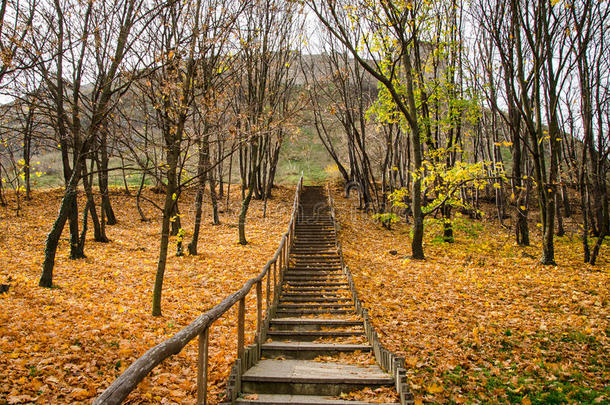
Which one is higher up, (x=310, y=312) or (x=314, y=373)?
(x=314, y=373)

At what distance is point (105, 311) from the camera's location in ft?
22.9

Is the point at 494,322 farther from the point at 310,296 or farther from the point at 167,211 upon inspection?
the point at 167,211

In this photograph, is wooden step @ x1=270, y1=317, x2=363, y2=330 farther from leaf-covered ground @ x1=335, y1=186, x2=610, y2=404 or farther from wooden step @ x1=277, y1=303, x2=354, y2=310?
wooden step @ x1=277, y1=303, x2=354, y2=310

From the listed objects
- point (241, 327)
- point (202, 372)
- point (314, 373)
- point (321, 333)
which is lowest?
point (321, 333)

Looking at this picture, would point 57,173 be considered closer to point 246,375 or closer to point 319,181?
point 319,181

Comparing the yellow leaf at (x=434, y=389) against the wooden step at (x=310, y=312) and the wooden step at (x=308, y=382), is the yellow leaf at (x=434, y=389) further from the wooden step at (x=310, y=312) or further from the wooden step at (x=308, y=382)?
the wooden step at (x=310, y=312)

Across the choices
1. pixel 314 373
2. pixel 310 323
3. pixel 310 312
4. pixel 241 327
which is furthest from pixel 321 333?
pixel 241 327

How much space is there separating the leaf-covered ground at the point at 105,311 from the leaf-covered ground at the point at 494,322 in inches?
116

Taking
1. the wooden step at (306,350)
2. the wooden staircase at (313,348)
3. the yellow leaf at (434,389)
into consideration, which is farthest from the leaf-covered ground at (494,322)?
the wooden step at (306,350)

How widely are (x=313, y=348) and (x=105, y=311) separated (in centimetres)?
443

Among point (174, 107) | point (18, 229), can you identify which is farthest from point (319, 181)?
point (174, 107)

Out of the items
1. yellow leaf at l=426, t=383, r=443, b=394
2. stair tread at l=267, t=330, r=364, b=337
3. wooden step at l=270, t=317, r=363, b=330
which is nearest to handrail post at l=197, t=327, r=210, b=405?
yellow leaf at l=426, t=383, r=443, b=394

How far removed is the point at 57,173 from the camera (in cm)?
3177

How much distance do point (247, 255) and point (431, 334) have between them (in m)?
8.39
